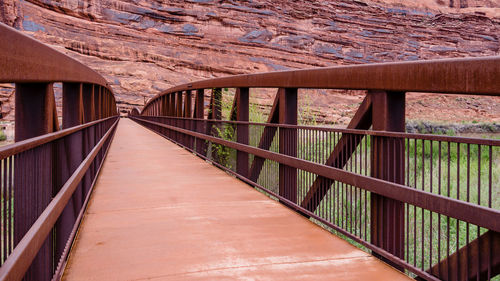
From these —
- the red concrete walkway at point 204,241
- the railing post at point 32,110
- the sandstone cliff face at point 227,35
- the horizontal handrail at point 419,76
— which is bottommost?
the red concrete walkway at point 204,241

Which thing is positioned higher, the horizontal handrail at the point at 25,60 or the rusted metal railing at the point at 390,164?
the horizontal handrail at the point at 25,60

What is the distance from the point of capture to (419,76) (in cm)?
265

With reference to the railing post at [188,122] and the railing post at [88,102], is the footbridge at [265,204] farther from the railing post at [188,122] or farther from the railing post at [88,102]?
the railing post at [188,122]

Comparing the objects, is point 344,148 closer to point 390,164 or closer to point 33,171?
point 390,164

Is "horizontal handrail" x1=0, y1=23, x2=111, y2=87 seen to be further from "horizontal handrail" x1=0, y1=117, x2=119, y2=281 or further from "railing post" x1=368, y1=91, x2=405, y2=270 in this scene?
"railing post" x1=368, y1=91, x2=405, y2=270

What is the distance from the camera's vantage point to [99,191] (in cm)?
557

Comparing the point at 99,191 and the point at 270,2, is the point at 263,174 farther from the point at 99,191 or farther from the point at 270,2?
the point at 270,2

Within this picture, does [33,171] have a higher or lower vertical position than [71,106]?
lower

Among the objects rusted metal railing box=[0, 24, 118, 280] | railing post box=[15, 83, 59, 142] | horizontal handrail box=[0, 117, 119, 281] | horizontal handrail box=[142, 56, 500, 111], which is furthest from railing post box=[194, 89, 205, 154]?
horizontal handrail box=[0, 117, 119, 281]

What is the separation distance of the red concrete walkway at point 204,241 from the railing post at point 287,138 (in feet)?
0.78

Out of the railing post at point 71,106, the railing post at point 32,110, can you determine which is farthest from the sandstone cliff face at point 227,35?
the railing post at point 32,110

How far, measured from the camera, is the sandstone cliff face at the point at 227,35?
5069 centimetres

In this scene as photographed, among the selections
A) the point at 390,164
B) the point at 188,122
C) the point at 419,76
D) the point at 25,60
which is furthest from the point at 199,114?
the point at 25,60

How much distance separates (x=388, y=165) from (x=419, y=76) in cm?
62
